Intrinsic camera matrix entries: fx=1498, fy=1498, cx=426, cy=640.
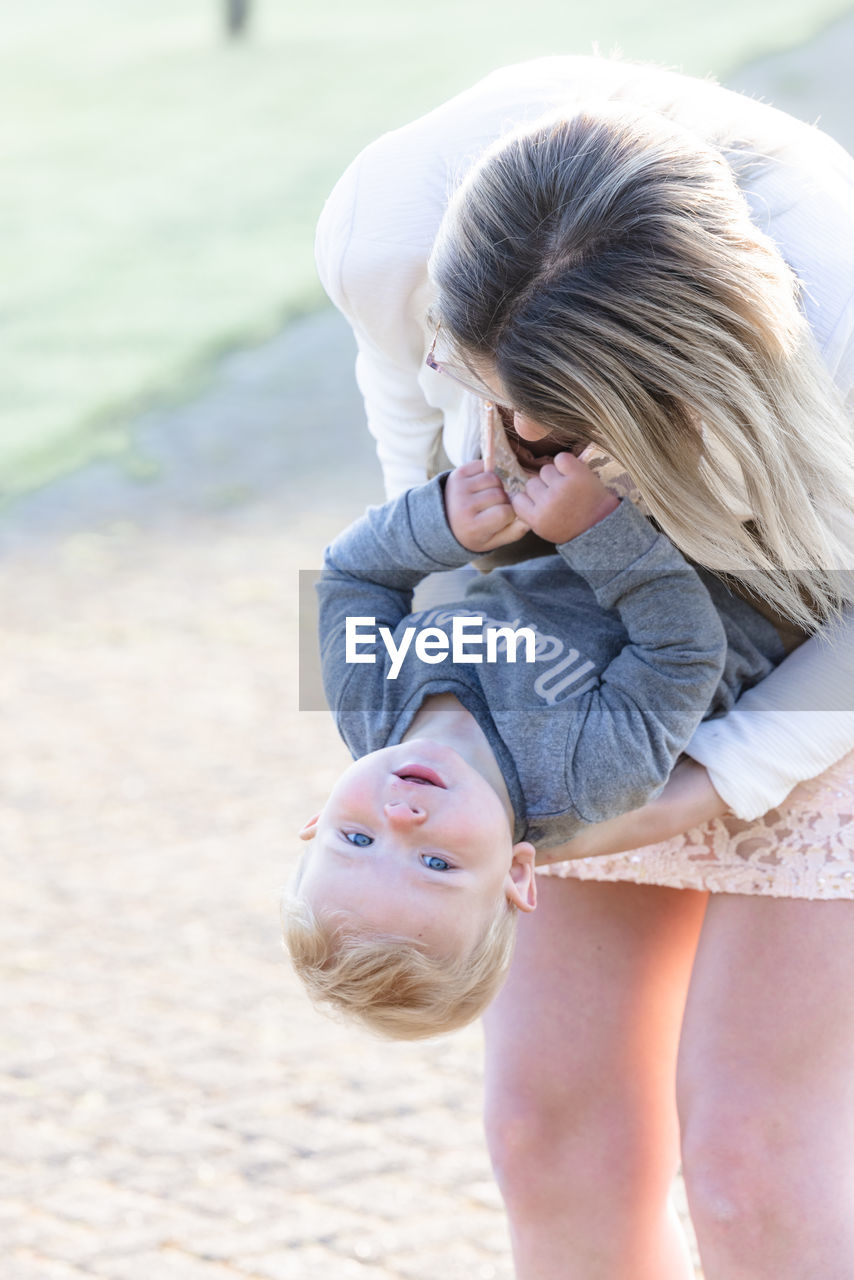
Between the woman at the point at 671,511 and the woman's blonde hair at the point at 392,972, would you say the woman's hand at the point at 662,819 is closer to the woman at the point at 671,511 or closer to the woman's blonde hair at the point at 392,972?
the woman at the point at 671,511

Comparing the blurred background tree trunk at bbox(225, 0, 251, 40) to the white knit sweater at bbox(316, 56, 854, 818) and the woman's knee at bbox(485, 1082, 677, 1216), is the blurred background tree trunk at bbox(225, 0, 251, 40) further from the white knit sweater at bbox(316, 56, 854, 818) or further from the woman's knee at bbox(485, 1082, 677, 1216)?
the woman's knee at bbox(485, 1082, 677, 1216)

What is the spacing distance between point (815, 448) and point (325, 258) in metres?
0.79

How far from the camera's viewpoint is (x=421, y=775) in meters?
1.98

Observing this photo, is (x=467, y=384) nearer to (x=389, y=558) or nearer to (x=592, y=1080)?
(x=389, y=558)

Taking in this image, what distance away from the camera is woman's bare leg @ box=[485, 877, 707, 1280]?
7.09 ft

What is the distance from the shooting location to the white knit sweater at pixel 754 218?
1846mm

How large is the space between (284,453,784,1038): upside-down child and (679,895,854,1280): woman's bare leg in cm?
27

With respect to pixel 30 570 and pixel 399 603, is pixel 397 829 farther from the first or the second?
pixel 30 570

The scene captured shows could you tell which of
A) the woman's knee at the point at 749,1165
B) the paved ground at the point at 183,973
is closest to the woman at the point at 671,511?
the woman's knee at the point at 749,1165

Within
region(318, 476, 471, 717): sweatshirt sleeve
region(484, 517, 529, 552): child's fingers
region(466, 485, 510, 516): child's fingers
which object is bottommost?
region(318, 476, 471, 717): sweatshirt sleeve

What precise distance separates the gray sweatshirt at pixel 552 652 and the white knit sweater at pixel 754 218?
10 cm

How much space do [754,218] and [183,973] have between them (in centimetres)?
285

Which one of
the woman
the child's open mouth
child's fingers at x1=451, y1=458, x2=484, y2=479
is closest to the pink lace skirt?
the woman

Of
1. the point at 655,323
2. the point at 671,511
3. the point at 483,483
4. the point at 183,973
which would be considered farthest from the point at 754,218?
the point at 183,973
